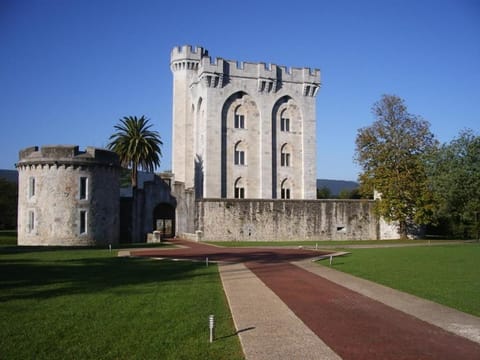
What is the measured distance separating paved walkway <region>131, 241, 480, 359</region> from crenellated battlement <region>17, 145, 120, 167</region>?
22.2m

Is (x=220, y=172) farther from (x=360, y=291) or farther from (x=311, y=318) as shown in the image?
(x=311, y=318)

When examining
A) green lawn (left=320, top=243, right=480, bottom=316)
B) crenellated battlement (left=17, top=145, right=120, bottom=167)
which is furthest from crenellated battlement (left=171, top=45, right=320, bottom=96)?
green lawn (left=320, top=243, right=480, bottom=316)

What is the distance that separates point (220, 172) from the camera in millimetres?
51844

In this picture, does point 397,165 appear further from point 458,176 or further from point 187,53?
point 187,53

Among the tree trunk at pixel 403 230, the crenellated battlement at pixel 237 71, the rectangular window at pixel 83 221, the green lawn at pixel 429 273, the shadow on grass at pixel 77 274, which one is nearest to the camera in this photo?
the green lawn at pixel 429 273

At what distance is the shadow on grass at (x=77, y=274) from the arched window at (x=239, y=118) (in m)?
30.4

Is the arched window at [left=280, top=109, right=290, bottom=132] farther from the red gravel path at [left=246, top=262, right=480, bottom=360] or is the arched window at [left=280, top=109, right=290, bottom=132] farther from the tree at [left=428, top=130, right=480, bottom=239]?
the red gravel path at [left=246, top=262, right=480, bottom=360]

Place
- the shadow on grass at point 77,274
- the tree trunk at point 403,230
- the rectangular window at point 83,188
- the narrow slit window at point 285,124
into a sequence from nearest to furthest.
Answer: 1. the shadow on grass at point 77,274
2. the rectangular window at point 83,188
3. the tree trunk at point 403,230
4. the narrow slit window at point 285,124

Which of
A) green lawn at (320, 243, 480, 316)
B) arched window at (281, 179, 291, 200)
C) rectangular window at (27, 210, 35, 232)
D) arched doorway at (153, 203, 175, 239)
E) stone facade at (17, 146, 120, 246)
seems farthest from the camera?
arched window at (281, 179, 291, 200)

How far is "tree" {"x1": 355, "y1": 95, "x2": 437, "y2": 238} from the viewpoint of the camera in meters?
44.1

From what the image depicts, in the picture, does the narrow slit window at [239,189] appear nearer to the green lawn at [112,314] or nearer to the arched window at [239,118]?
the arched window at [239,118]

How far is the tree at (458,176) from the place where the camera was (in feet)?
121

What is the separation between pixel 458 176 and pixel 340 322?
2954 cm

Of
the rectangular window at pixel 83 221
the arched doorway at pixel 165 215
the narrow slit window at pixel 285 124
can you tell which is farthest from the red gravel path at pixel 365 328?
the narrow slit window at pixel 285 124
